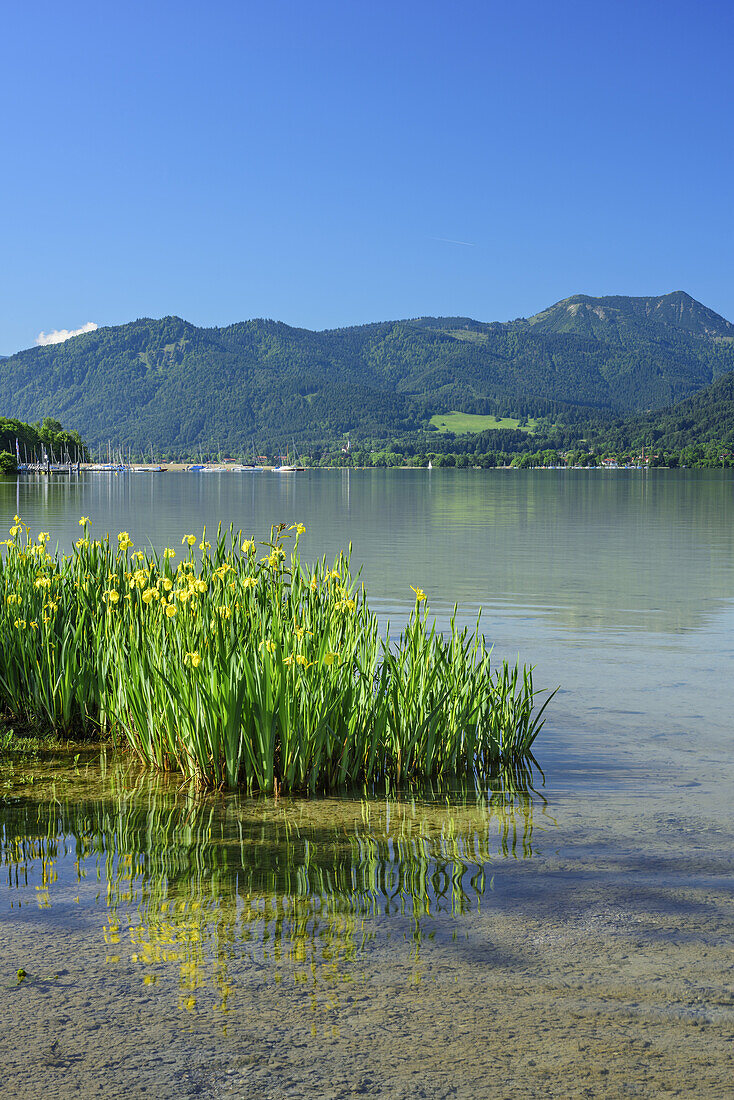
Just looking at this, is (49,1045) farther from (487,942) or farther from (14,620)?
(14,620)

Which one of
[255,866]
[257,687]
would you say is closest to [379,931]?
[255,866]

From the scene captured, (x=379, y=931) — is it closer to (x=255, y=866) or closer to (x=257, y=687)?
(x=255, y=866)

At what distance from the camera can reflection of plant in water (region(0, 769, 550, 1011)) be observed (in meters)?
4.43

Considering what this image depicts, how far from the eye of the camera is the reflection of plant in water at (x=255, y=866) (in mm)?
4434

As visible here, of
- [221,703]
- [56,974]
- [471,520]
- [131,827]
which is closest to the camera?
[56,974]

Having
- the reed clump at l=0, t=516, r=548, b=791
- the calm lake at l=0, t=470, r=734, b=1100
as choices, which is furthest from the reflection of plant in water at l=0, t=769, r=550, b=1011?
the reed clump at l=0, t=516, r=548, b=791

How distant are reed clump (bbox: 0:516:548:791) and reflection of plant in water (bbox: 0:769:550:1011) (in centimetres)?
37

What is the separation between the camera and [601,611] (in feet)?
62.7

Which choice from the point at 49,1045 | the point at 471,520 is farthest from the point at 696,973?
the point at 471,520

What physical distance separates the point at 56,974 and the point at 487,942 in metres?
1.95

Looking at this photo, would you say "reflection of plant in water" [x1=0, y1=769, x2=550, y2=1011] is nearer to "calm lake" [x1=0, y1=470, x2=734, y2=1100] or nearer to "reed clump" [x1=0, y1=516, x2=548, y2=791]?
"calm lake" [x1=0, y1=470, x2=734, y2=1100]

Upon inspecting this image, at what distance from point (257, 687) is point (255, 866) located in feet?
4.83

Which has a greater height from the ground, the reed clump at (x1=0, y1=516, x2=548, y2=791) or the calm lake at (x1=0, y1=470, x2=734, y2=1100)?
the reed clump at (x1=0, y1=516, x2=548, y2=791)

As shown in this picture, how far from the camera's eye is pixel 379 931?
4.62 meters
